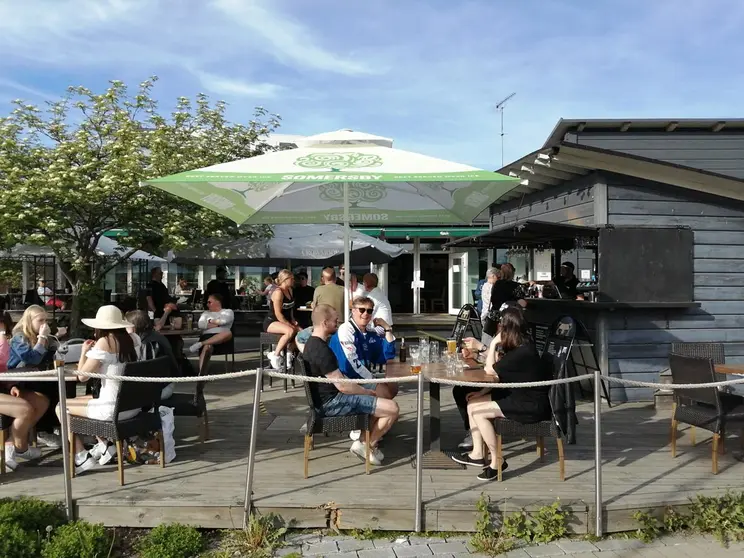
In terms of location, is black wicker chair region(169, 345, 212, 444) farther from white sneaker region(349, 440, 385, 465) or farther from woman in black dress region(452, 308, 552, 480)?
woman in black dress region(452, 308, 552, 480)

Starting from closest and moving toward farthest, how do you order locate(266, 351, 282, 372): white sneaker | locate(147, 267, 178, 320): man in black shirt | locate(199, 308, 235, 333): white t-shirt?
1. locate(199, 308, 235, 333): white t-shirt
2. locate(266, 351, 282, 372): white sneaker
3. locate(147, 267, 178, 320): man in black shirt

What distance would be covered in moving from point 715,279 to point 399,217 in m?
3.72

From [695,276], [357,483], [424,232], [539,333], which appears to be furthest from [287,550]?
[424,232]

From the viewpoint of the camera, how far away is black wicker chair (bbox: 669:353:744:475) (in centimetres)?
489

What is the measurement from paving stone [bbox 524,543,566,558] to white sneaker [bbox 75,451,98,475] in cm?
312

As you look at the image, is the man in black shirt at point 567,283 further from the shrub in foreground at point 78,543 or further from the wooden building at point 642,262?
the shrub in foreground at point 78,543

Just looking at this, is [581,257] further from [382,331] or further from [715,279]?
[382,331]

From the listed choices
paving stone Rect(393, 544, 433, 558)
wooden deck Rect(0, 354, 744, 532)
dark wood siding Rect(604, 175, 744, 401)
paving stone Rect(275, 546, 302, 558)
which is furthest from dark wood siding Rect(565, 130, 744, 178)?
paving stone Rect(275, 546, 302, 558)

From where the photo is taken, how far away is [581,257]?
10.9 metres

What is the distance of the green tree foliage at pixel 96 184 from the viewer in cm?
871

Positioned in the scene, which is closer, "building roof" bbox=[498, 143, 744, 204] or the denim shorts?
the denim shorts

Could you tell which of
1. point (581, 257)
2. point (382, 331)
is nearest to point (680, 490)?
point (382, 331)

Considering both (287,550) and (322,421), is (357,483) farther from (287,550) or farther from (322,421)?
(287,550)

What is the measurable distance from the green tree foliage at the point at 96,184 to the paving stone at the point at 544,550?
7132 mm
